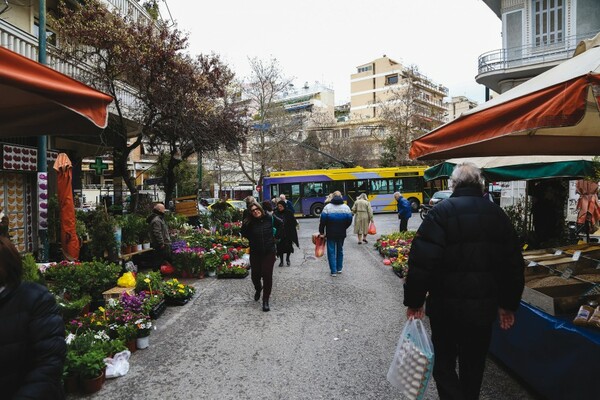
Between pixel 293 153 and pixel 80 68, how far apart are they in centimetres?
3464

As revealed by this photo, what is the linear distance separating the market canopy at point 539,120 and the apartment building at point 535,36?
1747 cm

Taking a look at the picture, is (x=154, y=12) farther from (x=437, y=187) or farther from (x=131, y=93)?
(x=437, y=187)

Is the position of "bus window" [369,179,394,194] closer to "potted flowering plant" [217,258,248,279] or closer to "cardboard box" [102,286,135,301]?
"potted flowering plant" [217,258,248,279]

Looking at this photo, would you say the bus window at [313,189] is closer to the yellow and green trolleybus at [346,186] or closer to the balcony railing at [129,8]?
the yellow and green trolleybus at [346,186]

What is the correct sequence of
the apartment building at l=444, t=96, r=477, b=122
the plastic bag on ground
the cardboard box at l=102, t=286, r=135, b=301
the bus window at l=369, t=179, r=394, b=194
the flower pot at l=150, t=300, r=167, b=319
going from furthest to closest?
1. the apartment building at l=444, t=96, r=477, b=122
2. the bus window at l=369, t=179, r=394, b=194
3. the cardboard box at l=102, t=286, r=135, b=301
4. the flower pot at l=150, t=300, r=167, b=319
5. the plastic bag on ground

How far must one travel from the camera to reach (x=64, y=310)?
4844 millimetres

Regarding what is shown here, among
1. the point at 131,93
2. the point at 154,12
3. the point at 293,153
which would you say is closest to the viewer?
the point at 131,93

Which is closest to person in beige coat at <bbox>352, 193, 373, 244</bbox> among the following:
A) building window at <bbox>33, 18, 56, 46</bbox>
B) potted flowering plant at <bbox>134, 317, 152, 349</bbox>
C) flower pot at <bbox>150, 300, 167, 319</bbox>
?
flower pot at <bbox>150, 300, 167, 319</bbox>

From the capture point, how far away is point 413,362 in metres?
2.86

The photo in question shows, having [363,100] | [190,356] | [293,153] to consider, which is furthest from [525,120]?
[363,100]

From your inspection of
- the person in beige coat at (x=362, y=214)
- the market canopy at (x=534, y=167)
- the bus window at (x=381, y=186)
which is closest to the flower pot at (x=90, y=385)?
the market canopy at (x=534, y=167)

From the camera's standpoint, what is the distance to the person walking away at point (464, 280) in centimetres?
282

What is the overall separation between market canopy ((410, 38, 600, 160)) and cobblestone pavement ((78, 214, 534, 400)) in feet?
7.42

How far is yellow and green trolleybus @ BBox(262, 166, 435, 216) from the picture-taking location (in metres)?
27.9
